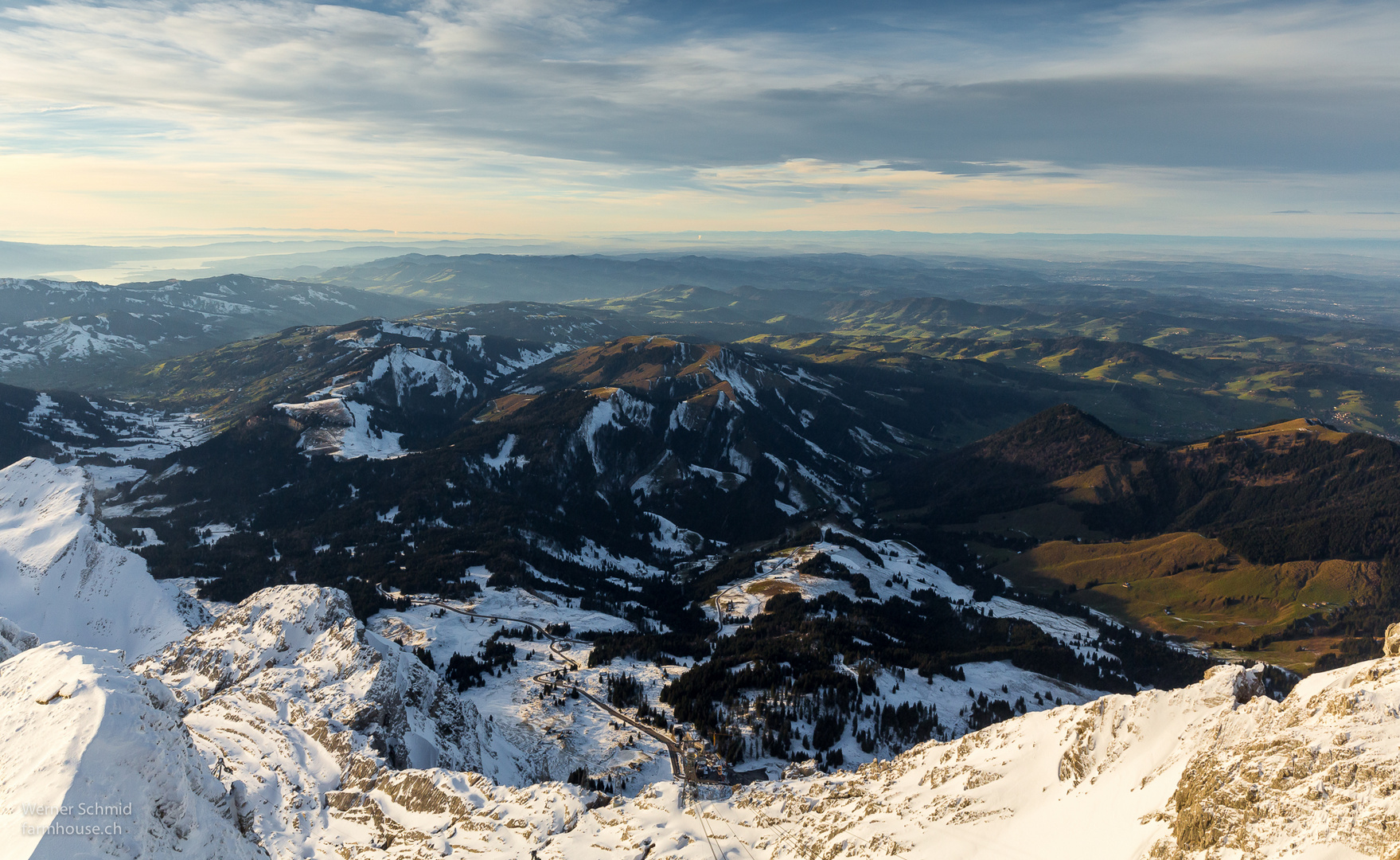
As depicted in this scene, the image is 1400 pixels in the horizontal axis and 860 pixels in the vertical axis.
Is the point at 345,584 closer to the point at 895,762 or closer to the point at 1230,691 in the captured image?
the point at 895,762

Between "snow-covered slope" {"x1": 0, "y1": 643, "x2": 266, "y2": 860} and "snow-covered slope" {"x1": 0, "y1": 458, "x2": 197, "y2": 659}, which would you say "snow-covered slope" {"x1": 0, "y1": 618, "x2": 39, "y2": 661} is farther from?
"snow-covered slope" {"x1": 0, "y1": 458, "x2": 197, "y2": 659}

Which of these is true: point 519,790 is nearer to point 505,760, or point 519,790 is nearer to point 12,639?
point 505,760

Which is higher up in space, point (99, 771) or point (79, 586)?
point (99, 771)

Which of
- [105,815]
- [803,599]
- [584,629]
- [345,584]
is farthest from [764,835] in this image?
[345,584]

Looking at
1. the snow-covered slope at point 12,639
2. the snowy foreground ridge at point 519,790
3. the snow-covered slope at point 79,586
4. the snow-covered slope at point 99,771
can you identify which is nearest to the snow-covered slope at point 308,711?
the snowy foreground ridge at point 519,790

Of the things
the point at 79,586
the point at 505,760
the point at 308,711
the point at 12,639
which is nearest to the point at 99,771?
the point at 12,639

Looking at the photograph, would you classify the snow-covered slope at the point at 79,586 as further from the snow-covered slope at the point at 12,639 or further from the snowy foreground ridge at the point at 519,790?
the snow-covered slope at the point at 12,639

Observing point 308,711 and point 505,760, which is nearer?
point 308,711

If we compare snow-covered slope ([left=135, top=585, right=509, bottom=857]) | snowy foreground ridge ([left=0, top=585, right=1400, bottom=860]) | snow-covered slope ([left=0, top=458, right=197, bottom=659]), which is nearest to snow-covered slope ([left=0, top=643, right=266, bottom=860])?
snowy foreground ridge ([left=0, top=585, right=1400, bottom=860])
